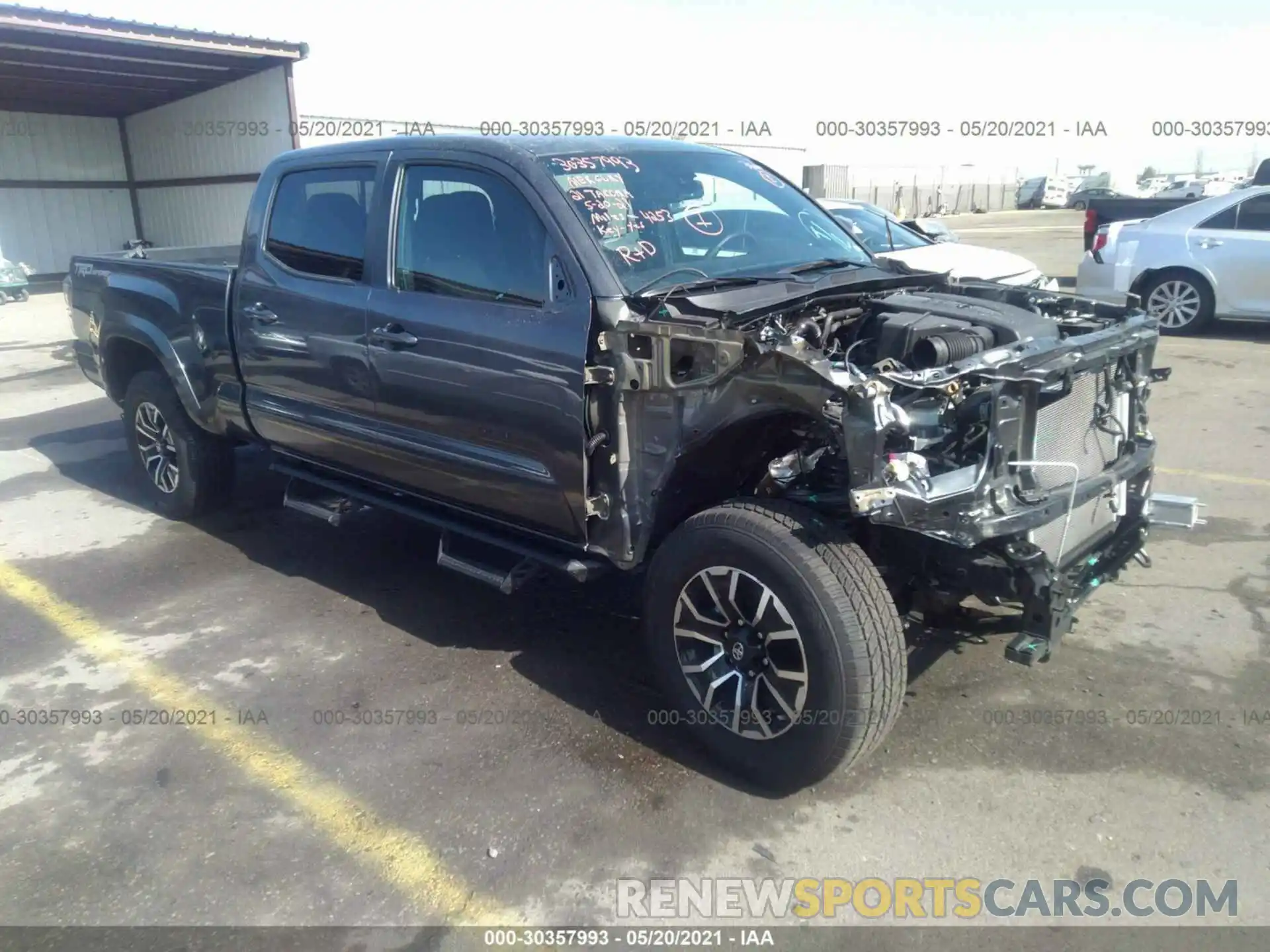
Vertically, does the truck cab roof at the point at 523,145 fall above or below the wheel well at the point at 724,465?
above

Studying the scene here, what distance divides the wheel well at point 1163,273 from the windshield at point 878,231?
301 centimetres

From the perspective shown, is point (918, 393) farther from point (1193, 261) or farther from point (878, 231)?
point (1193, 261)

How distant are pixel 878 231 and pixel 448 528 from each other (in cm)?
694

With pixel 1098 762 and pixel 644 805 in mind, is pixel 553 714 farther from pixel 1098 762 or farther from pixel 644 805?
pixel 1098 762

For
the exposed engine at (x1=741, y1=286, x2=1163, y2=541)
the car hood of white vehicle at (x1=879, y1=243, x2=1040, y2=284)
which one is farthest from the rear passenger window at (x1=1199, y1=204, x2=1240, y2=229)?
the exposed engine at (x1=741, y1=286, x2=1163, y2=541)

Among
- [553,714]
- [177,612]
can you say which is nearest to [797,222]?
[553,714]

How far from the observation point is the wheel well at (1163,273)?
10.8 metres

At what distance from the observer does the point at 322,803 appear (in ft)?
10.8

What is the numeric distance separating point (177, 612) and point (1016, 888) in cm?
386

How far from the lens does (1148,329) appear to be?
3.70 meters

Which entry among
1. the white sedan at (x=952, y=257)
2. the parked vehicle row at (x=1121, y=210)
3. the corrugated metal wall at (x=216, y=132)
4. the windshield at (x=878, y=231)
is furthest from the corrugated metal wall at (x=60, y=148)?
the parked vehicle row at (x=1121, y=210)

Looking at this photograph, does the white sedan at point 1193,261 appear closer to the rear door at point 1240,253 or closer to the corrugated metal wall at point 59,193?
the rear door at point 1240,253

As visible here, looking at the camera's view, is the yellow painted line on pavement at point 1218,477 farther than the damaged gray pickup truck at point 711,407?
Yes

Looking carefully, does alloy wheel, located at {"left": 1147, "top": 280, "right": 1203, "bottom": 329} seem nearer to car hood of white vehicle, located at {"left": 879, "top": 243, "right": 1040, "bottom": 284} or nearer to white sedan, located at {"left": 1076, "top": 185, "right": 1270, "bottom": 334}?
white sedan, located at {"left": 1076, "top": 185, "right": 1270, "bottom": 334}
